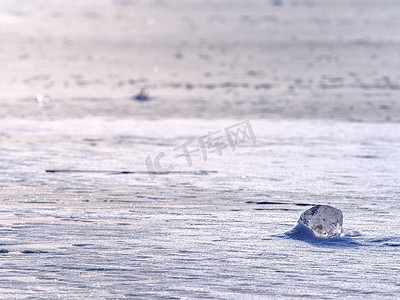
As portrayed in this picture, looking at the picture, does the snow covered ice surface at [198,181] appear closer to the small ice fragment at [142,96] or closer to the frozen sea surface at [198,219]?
the frozen sea surface at [198,219]

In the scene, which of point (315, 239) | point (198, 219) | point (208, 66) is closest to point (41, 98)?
point (208, 66)

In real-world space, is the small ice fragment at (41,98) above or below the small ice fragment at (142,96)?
below

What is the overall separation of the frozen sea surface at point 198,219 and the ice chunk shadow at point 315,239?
0.01 meters

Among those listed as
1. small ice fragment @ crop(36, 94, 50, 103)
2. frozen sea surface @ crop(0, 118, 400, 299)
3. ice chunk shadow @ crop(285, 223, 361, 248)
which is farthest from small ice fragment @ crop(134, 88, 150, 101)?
ice chunk shadow @ crop(285, 223, 361, 248)

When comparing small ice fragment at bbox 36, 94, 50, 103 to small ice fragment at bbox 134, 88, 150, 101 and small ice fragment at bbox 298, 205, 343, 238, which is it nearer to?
small ice fragment at bbox 134, 88, 150, 101

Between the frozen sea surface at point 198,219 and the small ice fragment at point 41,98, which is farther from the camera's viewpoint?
the small ice fragment at point 41,98

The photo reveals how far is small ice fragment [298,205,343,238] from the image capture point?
522 cm

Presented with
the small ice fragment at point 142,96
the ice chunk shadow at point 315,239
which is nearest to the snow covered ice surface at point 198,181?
the ice chunk shadow at point 315,239

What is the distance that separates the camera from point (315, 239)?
5.24m

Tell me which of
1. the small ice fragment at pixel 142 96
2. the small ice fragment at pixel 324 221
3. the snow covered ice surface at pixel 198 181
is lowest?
the small ice fragment at pixel 142 96

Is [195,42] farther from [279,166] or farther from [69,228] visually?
[69,228]

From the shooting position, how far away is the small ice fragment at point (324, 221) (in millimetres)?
5223

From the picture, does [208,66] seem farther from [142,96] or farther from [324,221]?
[324,221]

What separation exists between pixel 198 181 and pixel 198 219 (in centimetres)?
148
